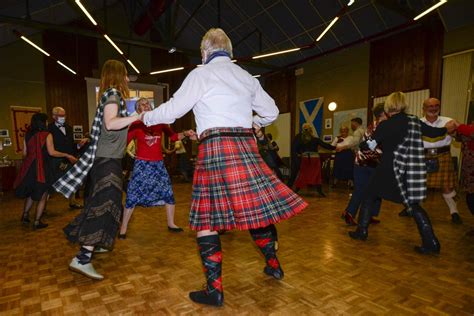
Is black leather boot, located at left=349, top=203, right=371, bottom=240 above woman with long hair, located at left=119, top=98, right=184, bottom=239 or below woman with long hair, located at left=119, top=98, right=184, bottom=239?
below

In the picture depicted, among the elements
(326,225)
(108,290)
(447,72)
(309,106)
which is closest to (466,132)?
(326,225)

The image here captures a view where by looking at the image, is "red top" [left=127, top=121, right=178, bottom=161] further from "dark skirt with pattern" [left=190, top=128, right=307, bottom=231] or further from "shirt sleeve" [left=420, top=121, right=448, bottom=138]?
"shirt sleeve" [left=420, top=121, right=448, bottom=138]

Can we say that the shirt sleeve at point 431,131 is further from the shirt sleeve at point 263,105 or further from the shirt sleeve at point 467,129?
the shirt sleeve at point 263,105

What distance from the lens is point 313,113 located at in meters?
8.35

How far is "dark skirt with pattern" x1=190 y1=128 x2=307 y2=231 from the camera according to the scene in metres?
1.36

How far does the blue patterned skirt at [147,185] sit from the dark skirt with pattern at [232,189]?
139cm

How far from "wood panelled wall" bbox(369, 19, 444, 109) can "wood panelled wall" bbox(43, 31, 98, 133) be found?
782cm

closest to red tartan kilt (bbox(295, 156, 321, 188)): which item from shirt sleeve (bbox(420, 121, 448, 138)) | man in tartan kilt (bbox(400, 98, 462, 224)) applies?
man in tartan kilt (bbox(400, 98, 462, 224))

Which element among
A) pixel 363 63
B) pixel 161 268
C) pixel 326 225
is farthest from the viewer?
pixel 363 63

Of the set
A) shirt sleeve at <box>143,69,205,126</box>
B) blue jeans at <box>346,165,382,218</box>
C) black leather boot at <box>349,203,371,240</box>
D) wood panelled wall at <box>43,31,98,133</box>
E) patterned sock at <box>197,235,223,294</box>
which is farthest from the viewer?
wood panelled wall at <box>43,31,98,133</box>

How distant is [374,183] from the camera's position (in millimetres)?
2434

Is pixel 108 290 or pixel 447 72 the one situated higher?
pixel 447 72

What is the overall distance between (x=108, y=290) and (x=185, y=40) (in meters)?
9.91

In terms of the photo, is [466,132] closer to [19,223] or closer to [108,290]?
[108,290]
